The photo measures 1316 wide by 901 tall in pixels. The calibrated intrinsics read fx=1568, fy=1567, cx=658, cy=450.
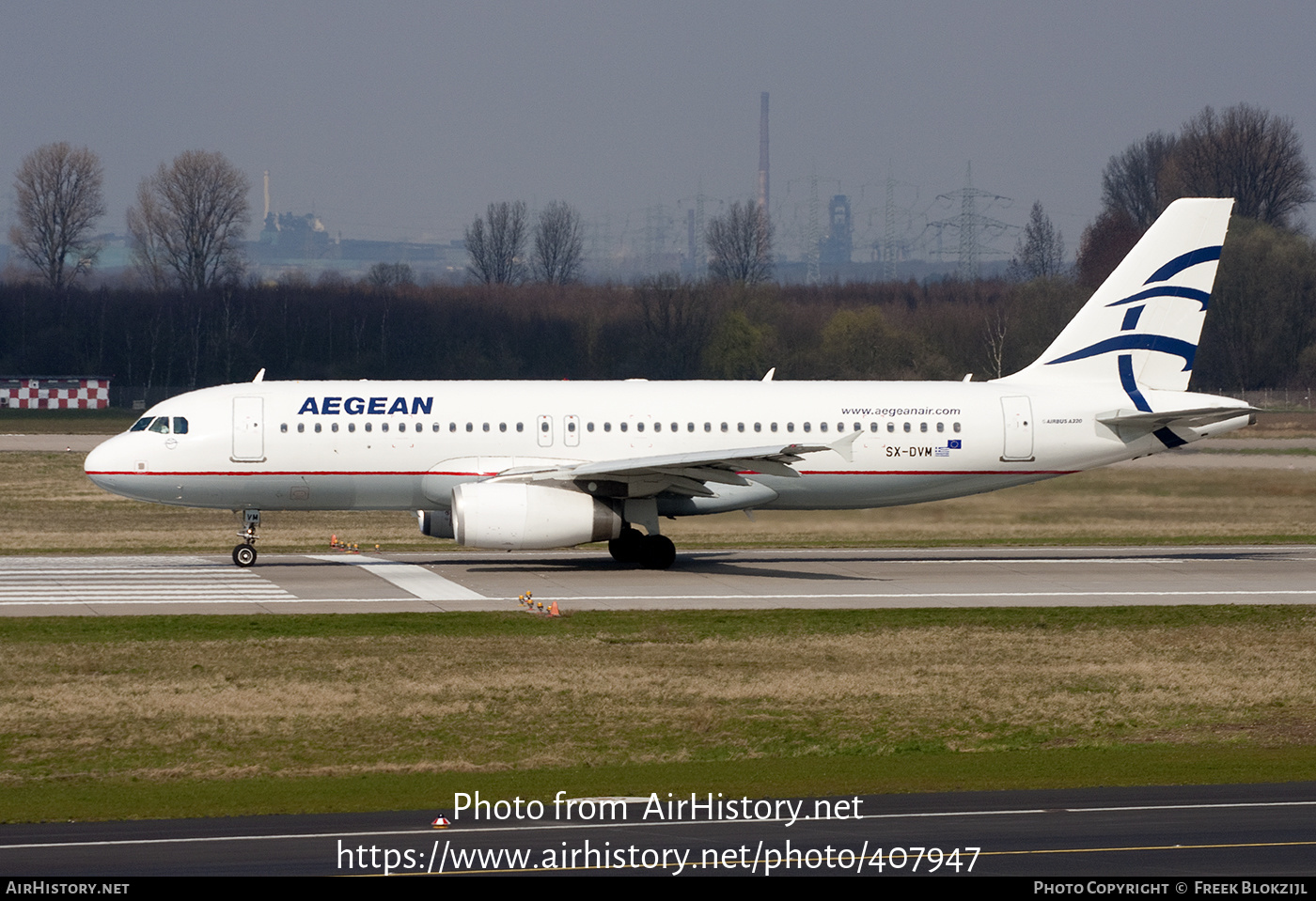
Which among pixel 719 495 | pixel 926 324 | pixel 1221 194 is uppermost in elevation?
pixel 1221 194

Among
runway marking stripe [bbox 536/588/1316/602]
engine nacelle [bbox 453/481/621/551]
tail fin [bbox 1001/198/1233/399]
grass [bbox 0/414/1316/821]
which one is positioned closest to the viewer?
grass [bbox 0/414/1316/821]

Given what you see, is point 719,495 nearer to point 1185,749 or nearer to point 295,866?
point 1185,749

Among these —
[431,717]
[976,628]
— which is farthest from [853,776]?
[976,628]

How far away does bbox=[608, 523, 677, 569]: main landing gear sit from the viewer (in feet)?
113

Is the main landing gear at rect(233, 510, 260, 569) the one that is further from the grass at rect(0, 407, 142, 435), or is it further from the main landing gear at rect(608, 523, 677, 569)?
the grass at rect(0, 407, 142, 435)

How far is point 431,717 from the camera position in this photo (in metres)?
20.0

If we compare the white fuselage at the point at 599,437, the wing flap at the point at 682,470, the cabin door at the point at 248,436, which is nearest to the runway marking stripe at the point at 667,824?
the wing flap at the point at 682,470

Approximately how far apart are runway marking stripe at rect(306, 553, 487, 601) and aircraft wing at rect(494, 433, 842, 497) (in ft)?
8.55

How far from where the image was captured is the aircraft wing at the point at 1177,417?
34781 mm

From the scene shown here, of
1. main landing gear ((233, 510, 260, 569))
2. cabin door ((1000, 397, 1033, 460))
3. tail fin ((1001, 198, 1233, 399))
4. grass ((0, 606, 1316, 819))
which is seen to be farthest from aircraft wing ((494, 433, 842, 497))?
tail fin ((1001, 198, 1233, 399))

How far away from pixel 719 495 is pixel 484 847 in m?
21.1

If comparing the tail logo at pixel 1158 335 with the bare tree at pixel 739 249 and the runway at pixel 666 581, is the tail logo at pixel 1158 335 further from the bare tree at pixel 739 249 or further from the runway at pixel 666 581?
the bare tree at pixel 739 249
